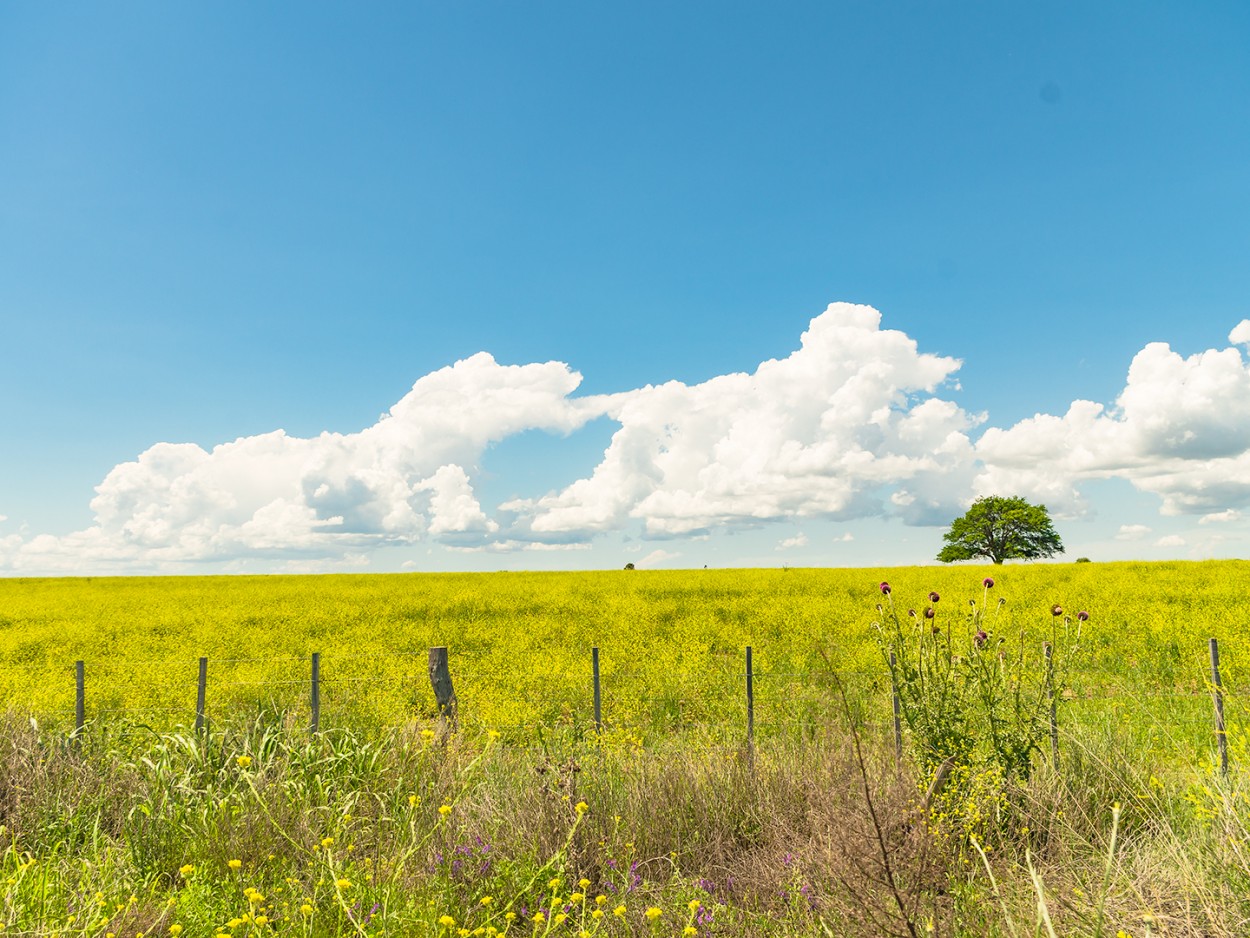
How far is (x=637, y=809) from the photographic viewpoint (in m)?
6.23

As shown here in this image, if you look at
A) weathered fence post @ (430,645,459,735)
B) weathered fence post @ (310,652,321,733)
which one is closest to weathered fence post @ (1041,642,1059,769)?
weathered fence post @ (430,645,459,735)

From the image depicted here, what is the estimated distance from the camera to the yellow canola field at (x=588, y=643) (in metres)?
13.0

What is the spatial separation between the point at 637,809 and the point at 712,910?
1.41 m

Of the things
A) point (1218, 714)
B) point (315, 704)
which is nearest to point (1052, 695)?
point (1218, 714)

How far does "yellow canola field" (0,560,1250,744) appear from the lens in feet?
42.6

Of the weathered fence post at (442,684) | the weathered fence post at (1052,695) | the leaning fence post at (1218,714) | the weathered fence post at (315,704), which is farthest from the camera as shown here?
the weathered fence post at (442,684)

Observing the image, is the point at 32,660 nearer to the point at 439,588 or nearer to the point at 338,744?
the point at 439,588

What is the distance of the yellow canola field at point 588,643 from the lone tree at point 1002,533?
28.4m

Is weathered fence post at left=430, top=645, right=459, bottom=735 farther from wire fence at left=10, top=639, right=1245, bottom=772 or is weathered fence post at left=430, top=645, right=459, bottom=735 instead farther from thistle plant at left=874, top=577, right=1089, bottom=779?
thistle plant at left=874, top=577, right=1089, bottom=779

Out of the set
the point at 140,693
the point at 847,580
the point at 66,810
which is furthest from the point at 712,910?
the point at 847,580

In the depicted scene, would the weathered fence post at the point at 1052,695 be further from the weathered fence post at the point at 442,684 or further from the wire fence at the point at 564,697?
the weathered fence post at the point at 442,684

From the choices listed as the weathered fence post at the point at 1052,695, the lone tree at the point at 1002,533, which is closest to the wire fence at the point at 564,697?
the weathered fence post at the point at 1052,695

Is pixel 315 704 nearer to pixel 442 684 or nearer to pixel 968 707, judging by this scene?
pixel 442 684

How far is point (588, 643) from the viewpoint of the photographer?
19453mm
